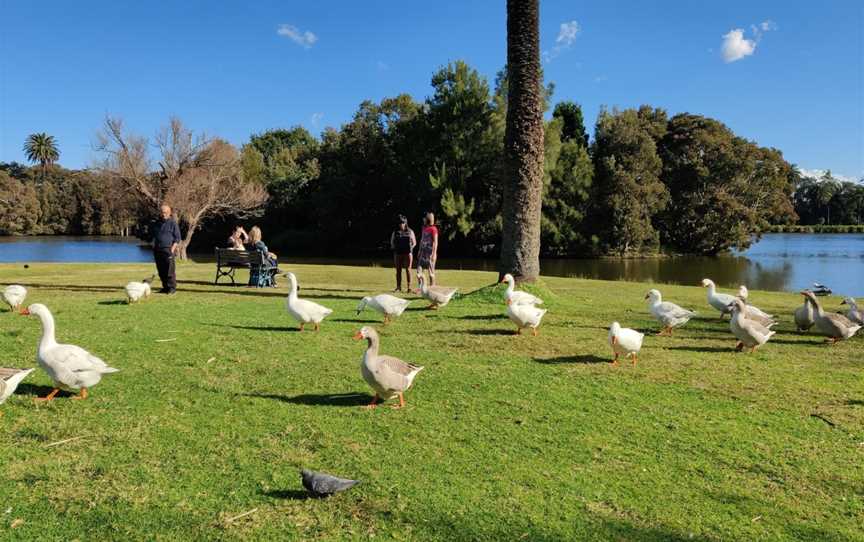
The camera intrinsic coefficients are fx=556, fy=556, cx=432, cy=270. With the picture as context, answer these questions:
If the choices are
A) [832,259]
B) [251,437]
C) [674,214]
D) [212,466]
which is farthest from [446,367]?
[674,214]

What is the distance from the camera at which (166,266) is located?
14461 millimetres

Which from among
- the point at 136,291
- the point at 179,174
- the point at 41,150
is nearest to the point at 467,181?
the point at 179,174

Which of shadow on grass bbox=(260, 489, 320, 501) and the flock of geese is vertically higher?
the flock of geese

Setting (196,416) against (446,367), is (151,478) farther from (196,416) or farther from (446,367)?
(446,367)

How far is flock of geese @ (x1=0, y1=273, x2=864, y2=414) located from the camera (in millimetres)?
5945

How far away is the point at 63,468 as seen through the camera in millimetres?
4551

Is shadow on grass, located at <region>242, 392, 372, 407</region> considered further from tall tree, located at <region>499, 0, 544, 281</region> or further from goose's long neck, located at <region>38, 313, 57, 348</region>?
tall tree, located at <region>499, 0, 544, 281</region>

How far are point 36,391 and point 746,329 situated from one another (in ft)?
31.6

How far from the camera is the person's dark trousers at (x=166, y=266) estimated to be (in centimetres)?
1413

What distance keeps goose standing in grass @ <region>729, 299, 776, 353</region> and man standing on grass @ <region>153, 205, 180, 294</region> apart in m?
12.4

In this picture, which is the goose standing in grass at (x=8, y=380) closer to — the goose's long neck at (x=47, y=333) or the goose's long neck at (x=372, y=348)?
the goose's long neck at (x=47, y=333)

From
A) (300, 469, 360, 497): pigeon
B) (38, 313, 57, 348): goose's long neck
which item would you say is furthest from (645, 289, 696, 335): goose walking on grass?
(38, 313, 57, 348): goose's long neck

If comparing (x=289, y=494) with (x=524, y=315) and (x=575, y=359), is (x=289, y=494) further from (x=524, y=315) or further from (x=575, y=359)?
(x=524, y=315)

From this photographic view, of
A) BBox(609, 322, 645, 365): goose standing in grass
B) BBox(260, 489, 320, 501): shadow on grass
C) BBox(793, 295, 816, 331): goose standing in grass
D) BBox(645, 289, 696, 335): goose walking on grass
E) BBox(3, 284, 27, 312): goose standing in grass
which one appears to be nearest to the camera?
BBox(260, 489, 320, 501): shadow on grass
